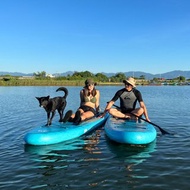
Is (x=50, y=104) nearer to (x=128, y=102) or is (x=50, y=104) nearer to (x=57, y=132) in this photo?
(x=57, y=132)

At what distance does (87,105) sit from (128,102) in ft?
5.35

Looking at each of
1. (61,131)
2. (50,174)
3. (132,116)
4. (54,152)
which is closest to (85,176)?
(50,174)

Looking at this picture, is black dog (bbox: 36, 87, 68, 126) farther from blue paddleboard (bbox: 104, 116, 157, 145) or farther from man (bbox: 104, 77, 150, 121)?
blue paddleboard (bbox: 104, 116, 157, 145)

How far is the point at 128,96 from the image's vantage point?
9945mm

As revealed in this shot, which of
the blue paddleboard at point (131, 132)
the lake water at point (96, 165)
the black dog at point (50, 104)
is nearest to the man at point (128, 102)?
the blue paddleboard at point (131, 132)

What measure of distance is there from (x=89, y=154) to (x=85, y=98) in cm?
335

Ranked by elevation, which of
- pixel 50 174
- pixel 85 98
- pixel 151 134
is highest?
pixel 85 98

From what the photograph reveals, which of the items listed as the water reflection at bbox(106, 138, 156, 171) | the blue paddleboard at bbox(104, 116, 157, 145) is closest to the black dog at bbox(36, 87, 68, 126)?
the blue paddleboard at bbox(104, 116, 157, 145)

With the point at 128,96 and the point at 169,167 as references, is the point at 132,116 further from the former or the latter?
the point at 169,167

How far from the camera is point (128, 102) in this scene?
396 inches

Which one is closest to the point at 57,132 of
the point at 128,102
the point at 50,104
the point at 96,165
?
the point at 50,104

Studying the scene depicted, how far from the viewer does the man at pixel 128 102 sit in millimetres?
9656

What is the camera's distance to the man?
9.66 m

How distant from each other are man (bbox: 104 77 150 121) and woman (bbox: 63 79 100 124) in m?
0.94
